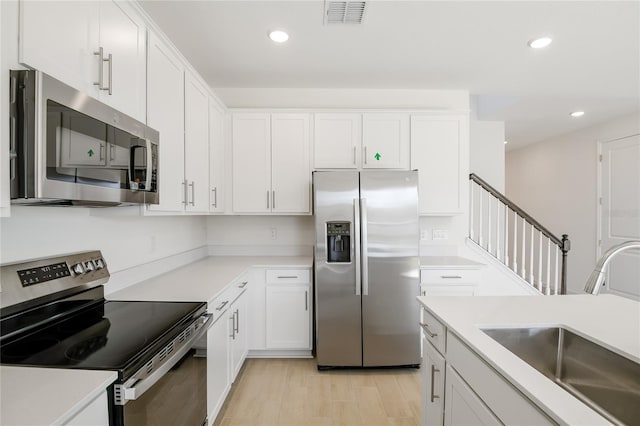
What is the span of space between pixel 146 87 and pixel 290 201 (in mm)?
1708

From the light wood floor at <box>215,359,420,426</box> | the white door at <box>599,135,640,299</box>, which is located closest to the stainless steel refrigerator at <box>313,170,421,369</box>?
the light wood floor at <box>215,359,420,426</box>

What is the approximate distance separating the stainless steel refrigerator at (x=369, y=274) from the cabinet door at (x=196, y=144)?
0.94m

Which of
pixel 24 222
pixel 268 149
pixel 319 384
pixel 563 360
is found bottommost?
pixel 319 384

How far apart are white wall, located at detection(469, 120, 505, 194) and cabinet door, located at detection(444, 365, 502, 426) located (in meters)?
3.88

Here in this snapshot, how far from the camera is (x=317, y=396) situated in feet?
7.80

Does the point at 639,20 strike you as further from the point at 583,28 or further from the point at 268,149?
the point at 268,149

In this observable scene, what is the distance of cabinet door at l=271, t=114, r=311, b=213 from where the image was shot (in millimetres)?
3168

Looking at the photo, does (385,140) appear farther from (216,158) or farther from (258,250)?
(258,250)

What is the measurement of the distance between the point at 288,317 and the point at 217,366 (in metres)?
1.01

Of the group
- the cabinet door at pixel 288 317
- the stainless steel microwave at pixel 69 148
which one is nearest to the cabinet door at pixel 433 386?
the cabinet door at pixel 288 317

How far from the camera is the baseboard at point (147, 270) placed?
1.91 m

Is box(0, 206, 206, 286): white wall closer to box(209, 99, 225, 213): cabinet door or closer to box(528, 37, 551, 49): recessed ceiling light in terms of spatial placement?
box(209, 99, 225, 213): cabinet door

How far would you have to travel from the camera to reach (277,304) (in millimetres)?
2906

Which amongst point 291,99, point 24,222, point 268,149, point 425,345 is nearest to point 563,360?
point 425,345
